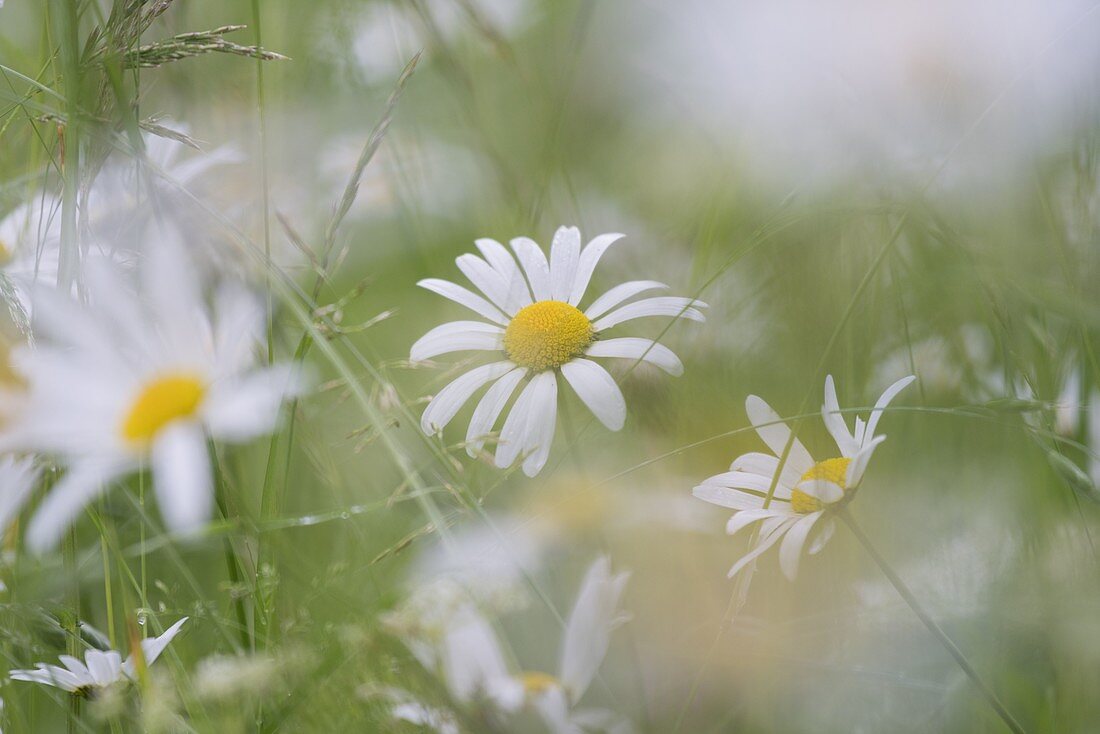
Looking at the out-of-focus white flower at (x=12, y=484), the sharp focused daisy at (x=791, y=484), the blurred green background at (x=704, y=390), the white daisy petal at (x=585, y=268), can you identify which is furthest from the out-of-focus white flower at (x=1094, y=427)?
the out-of-focus white flower at (x=12, y=484)

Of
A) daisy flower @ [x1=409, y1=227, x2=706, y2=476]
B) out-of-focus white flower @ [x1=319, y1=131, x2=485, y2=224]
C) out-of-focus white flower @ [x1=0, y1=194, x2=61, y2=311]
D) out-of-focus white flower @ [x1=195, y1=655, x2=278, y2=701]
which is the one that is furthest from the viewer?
out-of-focus white flower @ [x1=319, y1=131, x2=485, y2=224]

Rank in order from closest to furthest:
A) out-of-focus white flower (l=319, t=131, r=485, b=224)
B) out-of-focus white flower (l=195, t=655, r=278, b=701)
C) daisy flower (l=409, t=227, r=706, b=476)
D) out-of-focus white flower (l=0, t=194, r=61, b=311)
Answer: out-of-focus white flower (l=195, t=655, r=278, b=701)
daisy flower (l=409, t=227, r=706, b=476)
out-of-focus white flower (l=0, t=194, r=61, b=311)
out-of-focus white flower (l=319, t=131, r=485, b=224)

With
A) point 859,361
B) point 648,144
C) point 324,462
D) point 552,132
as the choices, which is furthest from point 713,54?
point 324,462

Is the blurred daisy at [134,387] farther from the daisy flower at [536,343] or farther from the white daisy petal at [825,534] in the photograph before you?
the white daisy petal at [825,534]

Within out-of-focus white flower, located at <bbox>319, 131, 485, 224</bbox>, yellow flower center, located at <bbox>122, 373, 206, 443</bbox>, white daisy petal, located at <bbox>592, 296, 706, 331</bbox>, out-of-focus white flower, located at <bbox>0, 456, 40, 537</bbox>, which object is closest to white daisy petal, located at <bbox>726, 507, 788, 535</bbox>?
white daisy petal, located at <bbox>592, 296, 706, 331</bbox>

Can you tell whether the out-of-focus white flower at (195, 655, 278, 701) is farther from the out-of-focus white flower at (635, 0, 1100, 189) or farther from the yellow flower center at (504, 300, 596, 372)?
the out-of-focus white flower at (635, 0, 1100, 189)
